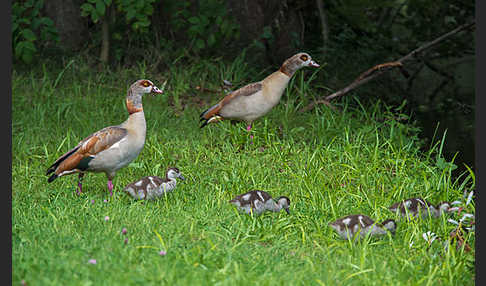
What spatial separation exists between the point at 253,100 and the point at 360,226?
2895 mm

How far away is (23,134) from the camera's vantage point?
8.51 metres

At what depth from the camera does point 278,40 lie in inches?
446

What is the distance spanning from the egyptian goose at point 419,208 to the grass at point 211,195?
0.33 ft

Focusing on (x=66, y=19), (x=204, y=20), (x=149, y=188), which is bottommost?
(x=66, y=19)

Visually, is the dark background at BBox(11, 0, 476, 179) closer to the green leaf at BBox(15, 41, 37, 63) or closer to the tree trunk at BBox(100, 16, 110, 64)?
the tree trunk at BBox(100, 16, 110, 64)

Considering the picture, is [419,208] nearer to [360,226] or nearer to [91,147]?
[360,226]

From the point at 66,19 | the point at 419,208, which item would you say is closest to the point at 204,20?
the point at 66,19

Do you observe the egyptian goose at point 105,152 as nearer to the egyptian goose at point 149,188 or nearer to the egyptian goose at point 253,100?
the egyptian goose at point 149,188

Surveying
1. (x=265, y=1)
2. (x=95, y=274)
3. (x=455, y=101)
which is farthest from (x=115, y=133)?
(x=455, y=101)

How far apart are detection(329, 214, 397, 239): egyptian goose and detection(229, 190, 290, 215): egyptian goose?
61 centimetres

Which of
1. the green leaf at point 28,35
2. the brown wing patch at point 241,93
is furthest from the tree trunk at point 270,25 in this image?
the green leaf at point 28,35

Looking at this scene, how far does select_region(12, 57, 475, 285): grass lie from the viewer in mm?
4453

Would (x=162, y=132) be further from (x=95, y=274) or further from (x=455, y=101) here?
(x=455, y=101)

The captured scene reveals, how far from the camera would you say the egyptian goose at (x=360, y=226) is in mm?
5309
